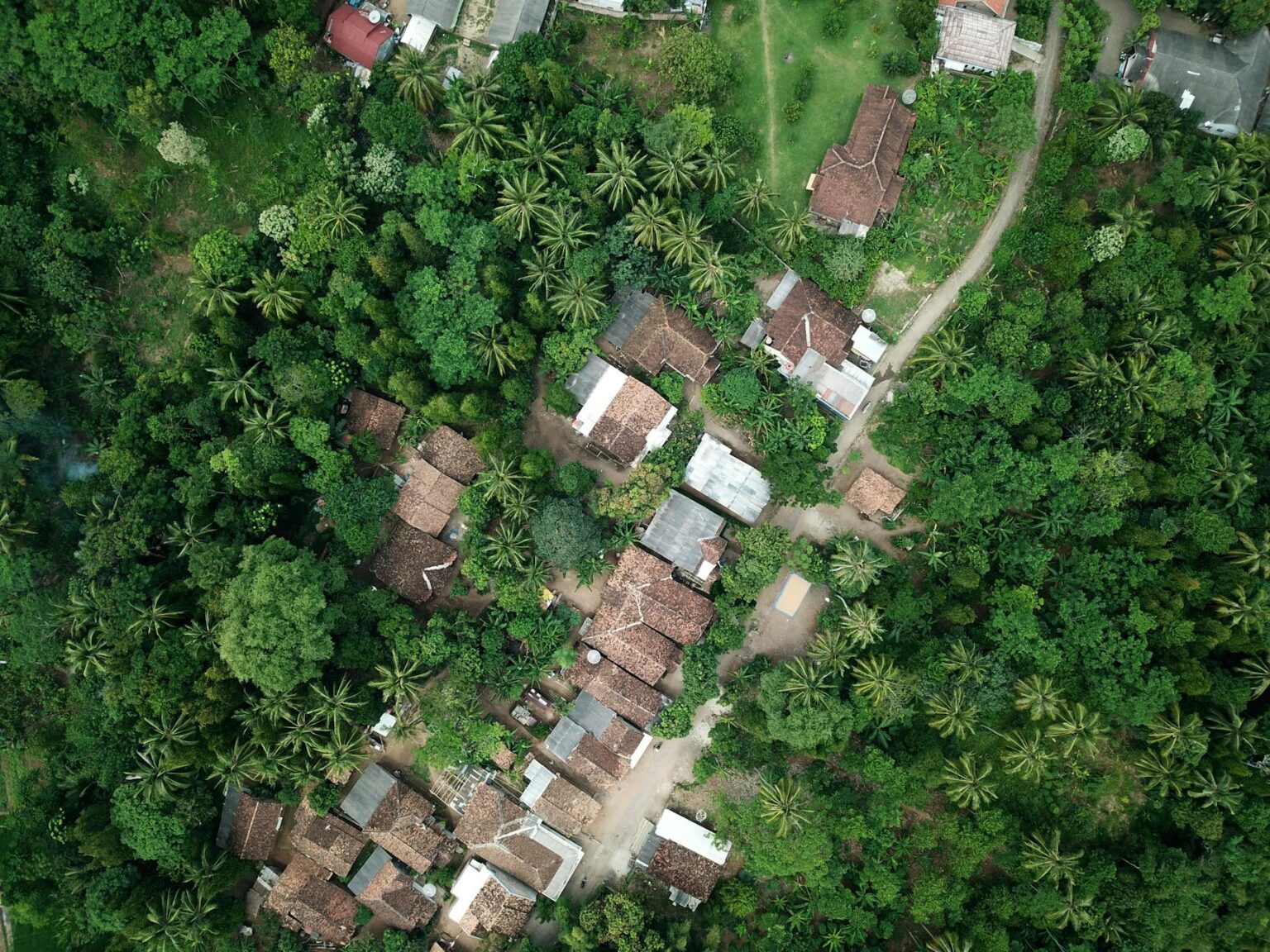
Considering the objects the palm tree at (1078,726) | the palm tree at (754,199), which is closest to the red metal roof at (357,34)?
the palm tree at (754,199)

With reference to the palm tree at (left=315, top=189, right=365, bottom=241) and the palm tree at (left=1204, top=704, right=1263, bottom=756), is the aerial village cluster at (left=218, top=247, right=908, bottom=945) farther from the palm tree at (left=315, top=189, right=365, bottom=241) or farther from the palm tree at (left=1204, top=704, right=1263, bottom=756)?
the palm tree at (left=1204, top=704, right=1263, bottom=756)

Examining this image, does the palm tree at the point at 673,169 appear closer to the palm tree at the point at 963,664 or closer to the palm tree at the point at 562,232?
the palm tree at the point at 562,232

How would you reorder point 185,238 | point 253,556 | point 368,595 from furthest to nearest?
point 185,238 < point 368,595 < point 253,556

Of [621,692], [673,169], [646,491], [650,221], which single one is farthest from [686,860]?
[673,169]

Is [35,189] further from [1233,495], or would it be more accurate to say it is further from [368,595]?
[1233,495]

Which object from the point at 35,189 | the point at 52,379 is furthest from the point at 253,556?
the point at 35,189

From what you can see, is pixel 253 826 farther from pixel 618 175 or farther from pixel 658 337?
pixel 618 175
